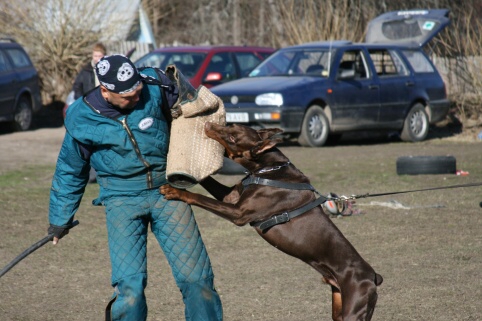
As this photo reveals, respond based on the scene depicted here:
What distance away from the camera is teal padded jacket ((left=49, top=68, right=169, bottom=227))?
447 cm

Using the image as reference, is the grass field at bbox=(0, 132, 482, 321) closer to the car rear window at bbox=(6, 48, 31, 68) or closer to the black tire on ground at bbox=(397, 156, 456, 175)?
the black tire on ground at bbox=(397, 156, 456, 175)

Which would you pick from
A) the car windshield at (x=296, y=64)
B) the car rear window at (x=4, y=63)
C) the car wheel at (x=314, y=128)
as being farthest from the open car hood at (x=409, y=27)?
the car rear window at (x=4, y=63)

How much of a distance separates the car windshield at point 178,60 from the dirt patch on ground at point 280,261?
167 inches

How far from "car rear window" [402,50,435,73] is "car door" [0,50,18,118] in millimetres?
8162

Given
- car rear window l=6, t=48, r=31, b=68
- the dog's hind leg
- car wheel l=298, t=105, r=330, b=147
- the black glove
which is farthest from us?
car rear window l=6, t=48, r=31, b=68

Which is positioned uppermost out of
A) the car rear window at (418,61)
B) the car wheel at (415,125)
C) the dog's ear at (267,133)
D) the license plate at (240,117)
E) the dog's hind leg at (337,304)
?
the dog's ear at (267,133)

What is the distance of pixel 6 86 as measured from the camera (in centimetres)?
1659

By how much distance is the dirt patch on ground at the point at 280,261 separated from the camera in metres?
5.95

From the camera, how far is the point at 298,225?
196 inches

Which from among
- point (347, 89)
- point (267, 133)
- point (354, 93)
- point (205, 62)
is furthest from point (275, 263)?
point (205, 62)

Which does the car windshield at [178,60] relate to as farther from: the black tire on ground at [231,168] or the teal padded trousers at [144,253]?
the teal padded trousers at [144,253]

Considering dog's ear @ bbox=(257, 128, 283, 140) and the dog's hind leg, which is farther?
dog's ear @ bbox=(257, 128, 283, 140)

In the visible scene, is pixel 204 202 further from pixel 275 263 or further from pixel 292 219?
pixel 275 263

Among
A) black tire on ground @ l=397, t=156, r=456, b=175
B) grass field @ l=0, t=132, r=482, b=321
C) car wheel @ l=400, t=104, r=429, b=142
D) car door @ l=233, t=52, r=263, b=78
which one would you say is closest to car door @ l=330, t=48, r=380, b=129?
car wheel @ l=400, t=104, r=429, b=142
